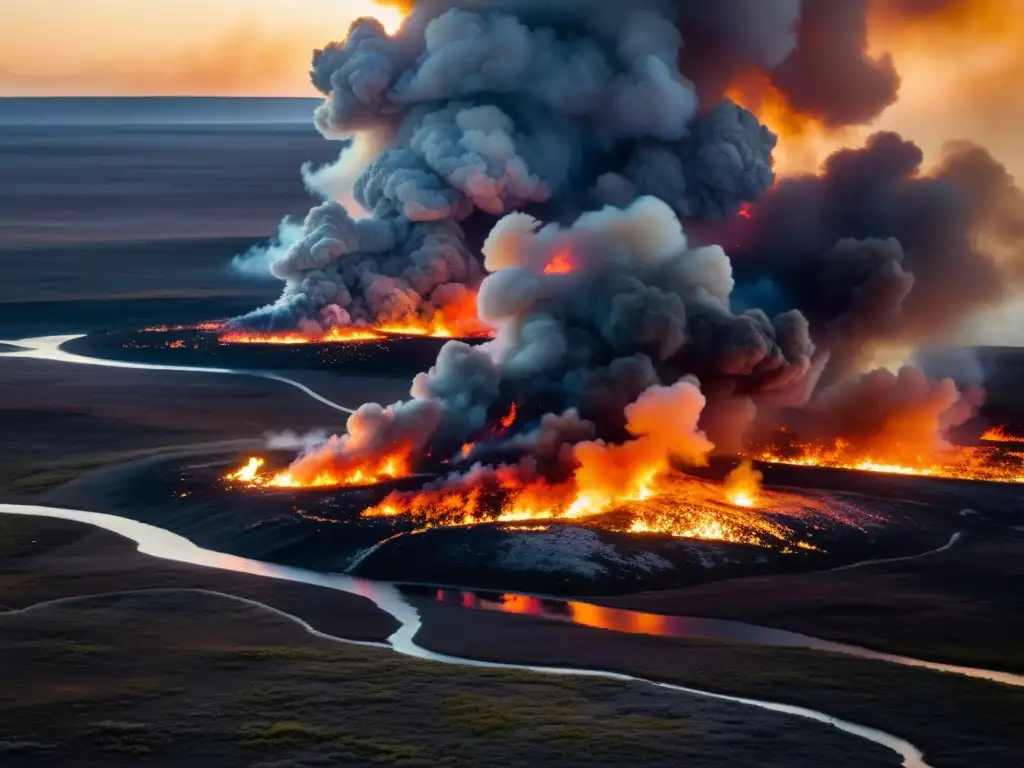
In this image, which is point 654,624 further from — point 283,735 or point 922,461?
point 922,461

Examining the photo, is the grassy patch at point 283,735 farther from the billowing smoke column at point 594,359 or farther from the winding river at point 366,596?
the billowing smoke column at point 594,359

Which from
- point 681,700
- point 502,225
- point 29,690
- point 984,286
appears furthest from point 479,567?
point 984,286

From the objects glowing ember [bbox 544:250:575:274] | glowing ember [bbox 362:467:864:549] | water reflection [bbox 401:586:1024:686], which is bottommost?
water reflection [bbox 401:586:1024:686]

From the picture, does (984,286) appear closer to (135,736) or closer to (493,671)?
(493,671)

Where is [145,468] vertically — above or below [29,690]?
above

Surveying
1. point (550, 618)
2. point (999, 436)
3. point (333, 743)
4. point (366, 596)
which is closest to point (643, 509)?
point (550, 618)

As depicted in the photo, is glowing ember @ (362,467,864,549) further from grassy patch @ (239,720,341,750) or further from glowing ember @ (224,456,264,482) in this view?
grassy patch @ (239,720,341,750)

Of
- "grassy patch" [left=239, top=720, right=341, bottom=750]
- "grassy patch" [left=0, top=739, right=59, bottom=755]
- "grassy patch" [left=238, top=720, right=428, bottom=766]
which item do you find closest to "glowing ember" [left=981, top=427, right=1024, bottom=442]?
"grassy patch" [left=238, top=720, right=428, bottom=766]
